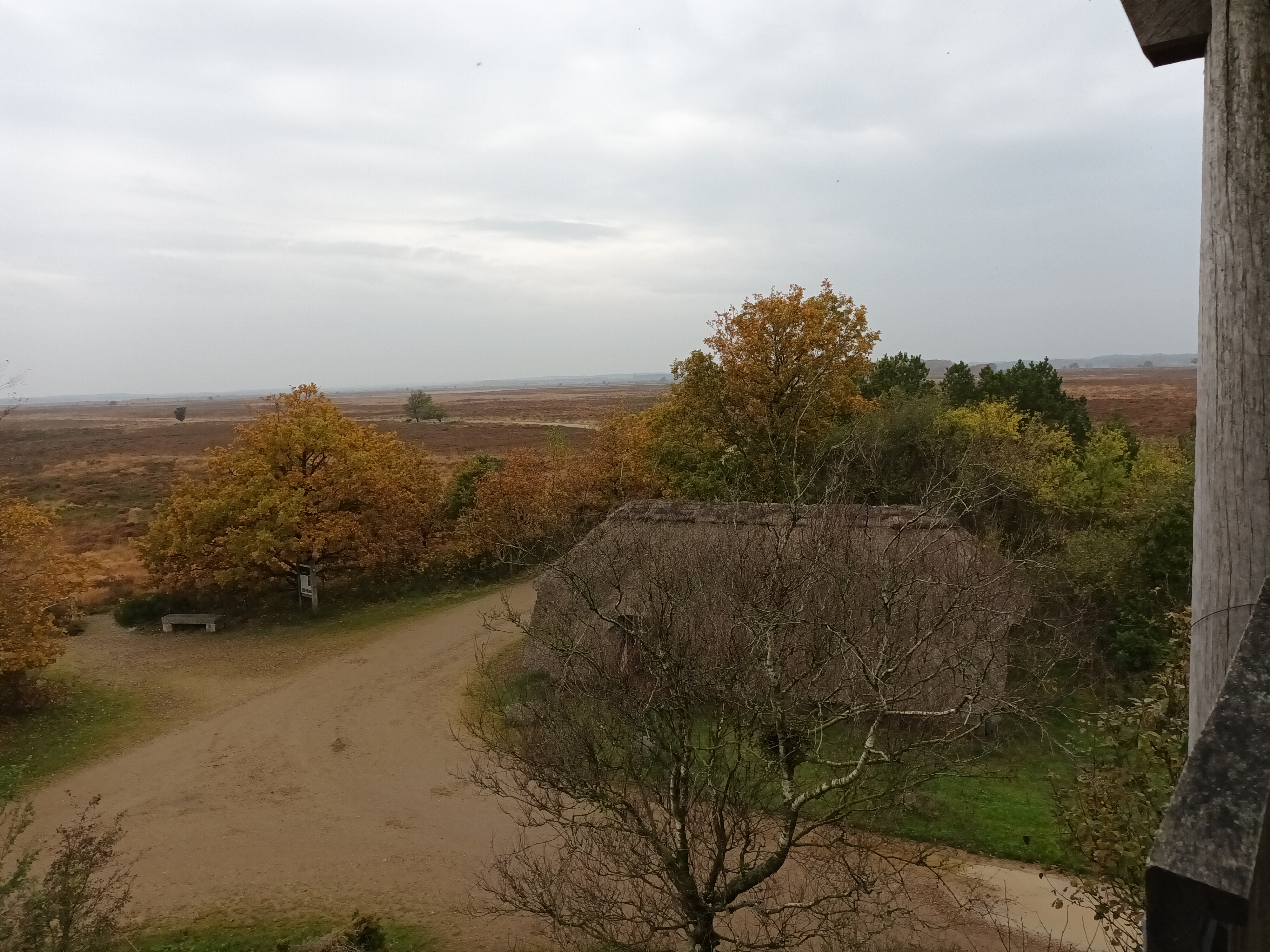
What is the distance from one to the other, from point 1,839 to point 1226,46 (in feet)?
51.3

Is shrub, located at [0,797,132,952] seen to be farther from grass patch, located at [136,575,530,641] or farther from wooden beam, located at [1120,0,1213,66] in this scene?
grass patch, located at [136,575,530,641]

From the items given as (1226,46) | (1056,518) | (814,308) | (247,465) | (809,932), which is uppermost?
(814,308)

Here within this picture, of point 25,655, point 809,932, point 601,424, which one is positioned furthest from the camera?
point 601,424

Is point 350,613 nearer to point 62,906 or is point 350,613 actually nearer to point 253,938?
point 253,938

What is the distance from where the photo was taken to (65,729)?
15.7 metres

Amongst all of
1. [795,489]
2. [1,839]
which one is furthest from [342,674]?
[795,489]

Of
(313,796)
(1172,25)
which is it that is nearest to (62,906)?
(313,796)

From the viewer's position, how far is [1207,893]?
876mm

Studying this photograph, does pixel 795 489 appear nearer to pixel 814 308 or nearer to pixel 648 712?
pixel 648 712

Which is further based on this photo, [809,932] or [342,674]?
[342,674]

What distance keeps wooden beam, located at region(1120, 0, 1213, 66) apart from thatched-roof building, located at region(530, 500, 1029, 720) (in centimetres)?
506

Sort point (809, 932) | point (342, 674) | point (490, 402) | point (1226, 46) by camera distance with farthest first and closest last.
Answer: point (490, 402)
point (342, 674)
point (809, 932)
point (1226, 46)

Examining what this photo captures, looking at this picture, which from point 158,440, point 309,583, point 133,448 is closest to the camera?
point 309,583

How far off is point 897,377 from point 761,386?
8825 mm
